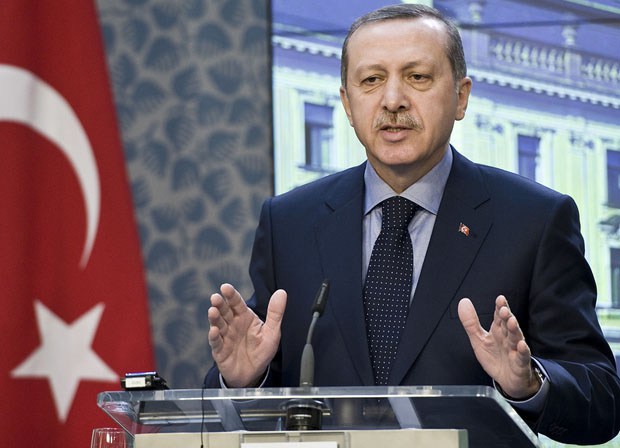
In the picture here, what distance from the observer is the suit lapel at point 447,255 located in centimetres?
217

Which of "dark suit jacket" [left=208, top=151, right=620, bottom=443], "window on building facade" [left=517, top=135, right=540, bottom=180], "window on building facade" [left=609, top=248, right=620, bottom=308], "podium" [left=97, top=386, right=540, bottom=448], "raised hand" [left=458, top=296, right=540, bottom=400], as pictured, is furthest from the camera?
"window on building facade" [left=517, top=135, right=540, bottom=180]

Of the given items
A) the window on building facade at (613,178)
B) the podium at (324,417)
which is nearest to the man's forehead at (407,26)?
the podium at (324,417)

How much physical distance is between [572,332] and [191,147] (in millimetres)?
2519

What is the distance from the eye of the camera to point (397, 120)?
2.32 m

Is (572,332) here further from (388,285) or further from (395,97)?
(395,97)

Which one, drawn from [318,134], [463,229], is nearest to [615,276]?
[318,134]

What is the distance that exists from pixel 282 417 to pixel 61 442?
2.56 m

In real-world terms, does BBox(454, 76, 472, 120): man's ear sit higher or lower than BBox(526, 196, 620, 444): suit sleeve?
higher

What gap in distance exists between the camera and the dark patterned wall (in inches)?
171

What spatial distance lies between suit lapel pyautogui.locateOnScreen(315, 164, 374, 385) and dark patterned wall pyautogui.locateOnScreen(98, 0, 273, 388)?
1.86 m

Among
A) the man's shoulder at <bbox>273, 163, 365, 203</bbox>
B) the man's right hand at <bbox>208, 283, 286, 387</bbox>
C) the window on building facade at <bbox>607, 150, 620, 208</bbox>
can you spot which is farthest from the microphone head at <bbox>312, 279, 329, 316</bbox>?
the window on building facade at <bbox>607, 150, 620, 208</bbox>

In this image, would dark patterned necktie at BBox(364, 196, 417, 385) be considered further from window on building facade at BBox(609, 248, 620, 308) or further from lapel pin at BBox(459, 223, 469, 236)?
window on building facade at BBox(609, 248, 620, 308)

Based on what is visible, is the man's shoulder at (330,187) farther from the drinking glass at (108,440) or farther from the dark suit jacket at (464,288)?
the drinking glass at (108,440)

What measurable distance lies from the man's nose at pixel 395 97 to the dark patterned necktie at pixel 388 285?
0.21 m
